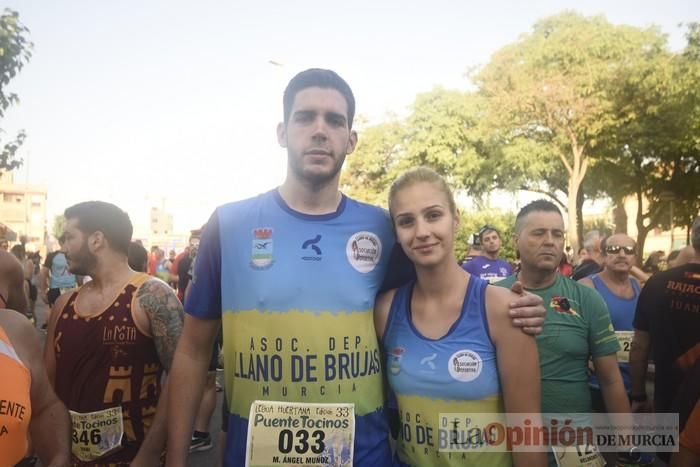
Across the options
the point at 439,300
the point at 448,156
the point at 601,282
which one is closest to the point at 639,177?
the point at 448,156

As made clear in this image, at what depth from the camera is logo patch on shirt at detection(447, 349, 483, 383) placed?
7.22 feet

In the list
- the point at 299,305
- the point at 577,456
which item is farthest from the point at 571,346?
the point at 299,305

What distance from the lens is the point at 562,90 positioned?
2469 cm

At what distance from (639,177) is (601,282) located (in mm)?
28958

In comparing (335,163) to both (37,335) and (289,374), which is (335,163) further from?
(37,335)

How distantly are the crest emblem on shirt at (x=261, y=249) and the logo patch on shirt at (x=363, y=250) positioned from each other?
0.31 m

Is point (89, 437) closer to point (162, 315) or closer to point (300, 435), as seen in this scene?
point (162, 315)

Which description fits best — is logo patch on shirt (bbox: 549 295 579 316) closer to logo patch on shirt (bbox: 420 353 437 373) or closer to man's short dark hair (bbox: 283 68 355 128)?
→ logo patch on shirt (bbox: 420 353 437 373)

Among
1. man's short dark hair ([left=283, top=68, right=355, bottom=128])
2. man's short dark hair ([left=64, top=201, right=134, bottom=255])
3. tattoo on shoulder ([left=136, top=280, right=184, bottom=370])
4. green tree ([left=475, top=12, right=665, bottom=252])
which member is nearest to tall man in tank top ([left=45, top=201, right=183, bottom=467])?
tattoo on shoulder ([left=136, top=280, right=184, bottom=370])

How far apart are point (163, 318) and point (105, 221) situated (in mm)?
784

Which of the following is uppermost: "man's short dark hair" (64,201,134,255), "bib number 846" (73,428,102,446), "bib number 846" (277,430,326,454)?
"man's short dark hair" (64,201,134,255)

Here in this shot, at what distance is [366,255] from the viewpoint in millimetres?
2354

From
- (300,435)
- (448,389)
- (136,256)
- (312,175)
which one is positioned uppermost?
(312,175)

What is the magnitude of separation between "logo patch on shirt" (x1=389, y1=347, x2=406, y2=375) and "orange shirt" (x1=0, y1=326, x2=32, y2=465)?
131 cm
